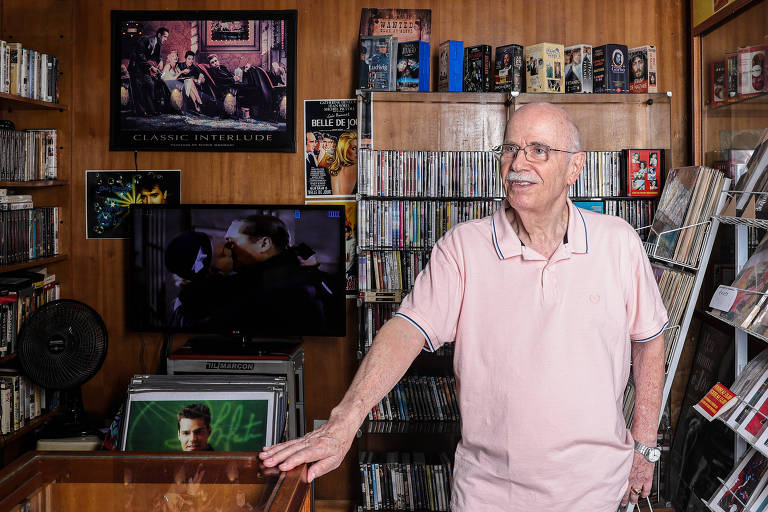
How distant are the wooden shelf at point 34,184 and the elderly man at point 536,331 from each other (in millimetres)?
2471

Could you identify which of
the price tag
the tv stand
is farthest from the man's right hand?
the tv stand

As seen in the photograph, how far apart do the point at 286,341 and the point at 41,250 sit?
133 cm

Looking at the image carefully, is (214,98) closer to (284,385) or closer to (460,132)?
(460,132)

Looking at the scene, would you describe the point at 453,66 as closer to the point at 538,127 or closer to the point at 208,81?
the point at 208,81

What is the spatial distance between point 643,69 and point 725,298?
1.40 meters

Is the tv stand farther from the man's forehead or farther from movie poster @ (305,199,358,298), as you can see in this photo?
the man's forehead

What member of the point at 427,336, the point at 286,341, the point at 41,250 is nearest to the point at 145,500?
the point at 427,336

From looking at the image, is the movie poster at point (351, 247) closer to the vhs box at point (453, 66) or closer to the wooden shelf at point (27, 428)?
the vhs box at point (453, 66)

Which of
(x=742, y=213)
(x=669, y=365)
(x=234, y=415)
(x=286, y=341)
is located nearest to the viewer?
(x=742, y=213)

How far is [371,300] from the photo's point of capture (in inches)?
132

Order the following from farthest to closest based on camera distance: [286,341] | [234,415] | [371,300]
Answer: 1. [286,341]
2. [371,300]
3. [234,415]

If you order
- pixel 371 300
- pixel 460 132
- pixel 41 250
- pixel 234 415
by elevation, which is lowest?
pixel 234 415

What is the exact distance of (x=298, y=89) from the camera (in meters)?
3.67

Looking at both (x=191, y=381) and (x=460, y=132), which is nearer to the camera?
(x=191, y=381)
